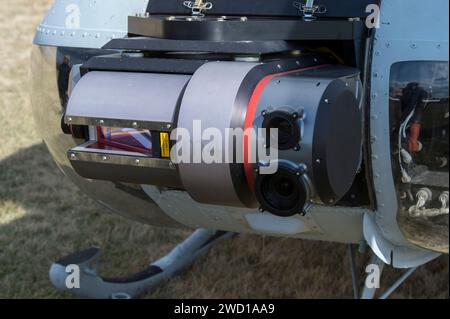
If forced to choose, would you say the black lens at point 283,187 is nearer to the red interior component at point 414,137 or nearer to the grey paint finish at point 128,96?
the grey paint finish at point 128,96

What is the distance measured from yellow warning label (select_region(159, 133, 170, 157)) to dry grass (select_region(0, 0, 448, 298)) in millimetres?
1645

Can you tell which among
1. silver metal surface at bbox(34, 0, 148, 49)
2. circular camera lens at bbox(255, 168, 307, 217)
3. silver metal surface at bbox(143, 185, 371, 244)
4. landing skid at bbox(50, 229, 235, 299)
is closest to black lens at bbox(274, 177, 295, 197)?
circular camera lens at bbox(255, 168, 307, 217)

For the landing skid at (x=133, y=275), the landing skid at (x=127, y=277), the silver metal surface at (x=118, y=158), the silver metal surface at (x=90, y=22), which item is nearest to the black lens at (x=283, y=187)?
the silver metal surface at (x=118, y=158)

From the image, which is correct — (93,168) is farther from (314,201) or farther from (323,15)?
(323,15)

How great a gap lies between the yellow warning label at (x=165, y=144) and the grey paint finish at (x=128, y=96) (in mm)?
43

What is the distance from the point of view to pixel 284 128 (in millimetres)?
1416

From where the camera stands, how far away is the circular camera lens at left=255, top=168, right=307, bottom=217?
1.41 m

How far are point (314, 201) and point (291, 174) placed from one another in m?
0.10

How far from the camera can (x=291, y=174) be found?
1400mm

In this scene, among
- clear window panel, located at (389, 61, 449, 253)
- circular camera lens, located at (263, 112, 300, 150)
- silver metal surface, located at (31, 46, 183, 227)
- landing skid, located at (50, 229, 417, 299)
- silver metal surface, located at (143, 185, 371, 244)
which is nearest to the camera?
circular camera lens, located at (263, 112, 300, 150)

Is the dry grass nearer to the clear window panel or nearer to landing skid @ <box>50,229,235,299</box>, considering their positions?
landing skid @ <box>50,229,235,299</box>

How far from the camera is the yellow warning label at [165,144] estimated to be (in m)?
1.52

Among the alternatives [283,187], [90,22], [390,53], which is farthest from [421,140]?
[90,22]
